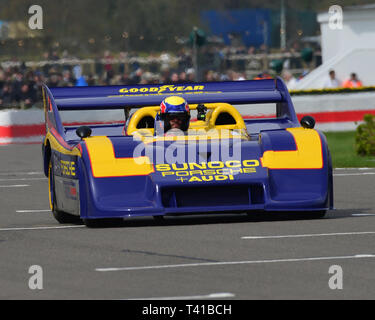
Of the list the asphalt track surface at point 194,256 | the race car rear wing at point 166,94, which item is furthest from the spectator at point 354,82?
the asphalt track surface at point 194,256

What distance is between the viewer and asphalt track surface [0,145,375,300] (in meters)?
8.01

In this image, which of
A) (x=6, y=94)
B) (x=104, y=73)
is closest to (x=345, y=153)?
(x=6, y=94)

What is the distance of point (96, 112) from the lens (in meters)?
28.1

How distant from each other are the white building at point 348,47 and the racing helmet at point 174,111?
74.7ft

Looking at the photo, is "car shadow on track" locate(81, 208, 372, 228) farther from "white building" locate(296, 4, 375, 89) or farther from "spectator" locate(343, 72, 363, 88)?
"white building" locate(296, 4, 375, 89)

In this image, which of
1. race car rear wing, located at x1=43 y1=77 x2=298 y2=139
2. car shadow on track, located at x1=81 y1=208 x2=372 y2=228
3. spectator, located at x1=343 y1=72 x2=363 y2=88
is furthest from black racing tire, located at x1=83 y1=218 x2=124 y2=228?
spectator, located at x1=343 y1=72 x2=363 y2=88

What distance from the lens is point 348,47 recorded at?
36.4m

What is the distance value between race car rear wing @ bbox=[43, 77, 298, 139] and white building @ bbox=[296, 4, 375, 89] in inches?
811

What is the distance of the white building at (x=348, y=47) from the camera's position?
35500mm

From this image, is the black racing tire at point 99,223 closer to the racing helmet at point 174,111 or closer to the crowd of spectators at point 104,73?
the racing helmet at point 174,111

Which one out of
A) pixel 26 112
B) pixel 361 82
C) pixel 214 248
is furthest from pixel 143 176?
pixel 361 82

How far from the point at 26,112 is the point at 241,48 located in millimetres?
15752

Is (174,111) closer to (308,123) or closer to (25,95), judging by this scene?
(308,123)

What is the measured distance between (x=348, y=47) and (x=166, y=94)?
22486mm
